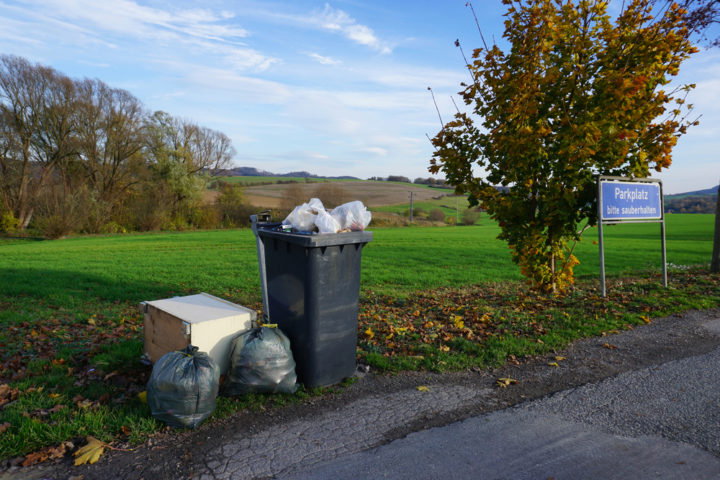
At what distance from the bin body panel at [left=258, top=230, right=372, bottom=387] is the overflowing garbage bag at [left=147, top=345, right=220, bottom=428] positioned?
0.84 metres

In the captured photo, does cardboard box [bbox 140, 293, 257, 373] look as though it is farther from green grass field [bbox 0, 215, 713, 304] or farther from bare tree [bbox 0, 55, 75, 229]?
bare tree [bbox 0, 55, 75, 229]

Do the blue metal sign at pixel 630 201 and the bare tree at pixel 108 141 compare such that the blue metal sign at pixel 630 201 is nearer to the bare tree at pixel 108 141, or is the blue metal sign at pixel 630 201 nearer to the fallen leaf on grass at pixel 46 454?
the fallen leaf on grass at pixel 46 454

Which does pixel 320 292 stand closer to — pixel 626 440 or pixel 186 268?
pixel 626 440

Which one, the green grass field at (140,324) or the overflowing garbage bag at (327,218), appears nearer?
the green grass field at (140,324)

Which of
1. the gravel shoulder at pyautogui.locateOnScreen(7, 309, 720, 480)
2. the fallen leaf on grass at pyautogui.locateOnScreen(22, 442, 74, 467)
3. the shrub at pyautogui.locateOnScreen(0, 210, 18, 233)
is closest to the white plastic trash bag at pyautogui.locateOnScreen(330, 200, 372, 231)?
the gravel shoulder at pyautogui.locateOnScreen(7, 309, 720, 480)

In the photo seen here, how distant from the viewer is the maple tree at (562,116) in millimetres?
6254

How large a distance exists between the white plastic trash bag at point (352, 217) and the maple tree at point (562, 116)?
137 inches

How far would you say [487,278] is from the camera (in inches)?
442

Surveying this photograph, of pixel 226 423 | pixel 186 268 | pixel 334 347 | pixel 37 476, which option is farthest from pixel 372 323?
pixel 186 268

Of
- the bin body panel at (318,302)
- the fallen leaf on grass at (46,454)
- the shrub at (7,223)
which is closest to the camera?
the fallen leaf on grass at (46,454)

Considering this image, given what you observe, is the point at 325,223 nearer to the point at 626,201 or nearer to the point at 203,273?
the point at 626,201

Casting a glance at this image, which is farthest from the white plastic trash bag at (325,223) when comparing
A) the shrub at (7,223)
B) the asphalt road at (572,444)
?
the shrub at (7,223)

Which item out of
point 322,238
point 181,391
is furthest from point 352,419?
point 322,238

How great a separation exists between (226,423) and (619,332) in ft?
15.4
